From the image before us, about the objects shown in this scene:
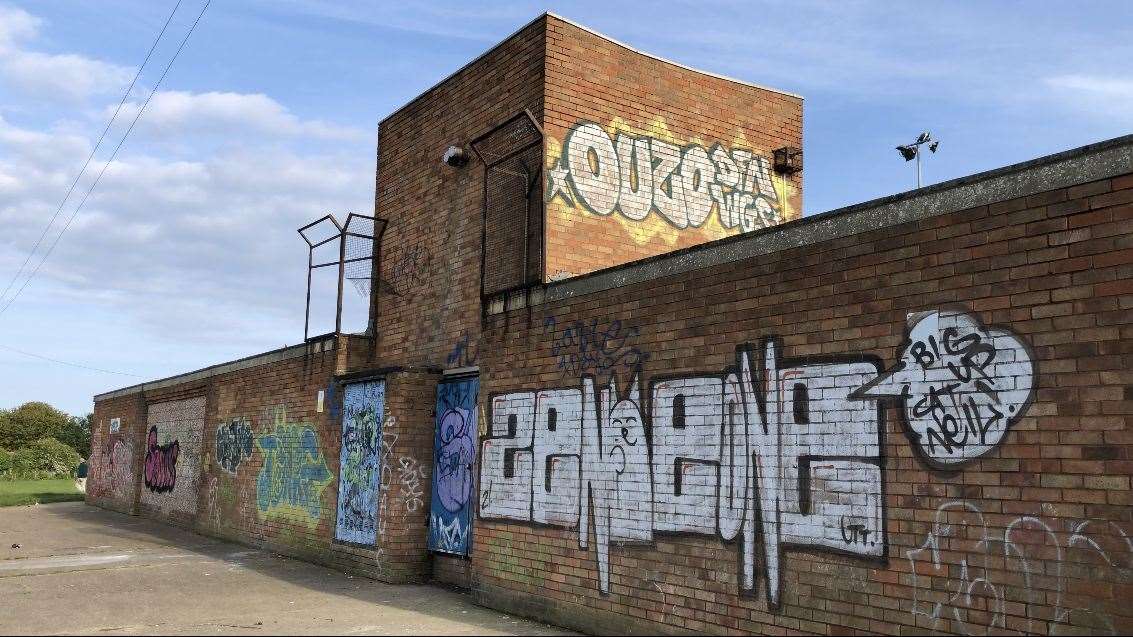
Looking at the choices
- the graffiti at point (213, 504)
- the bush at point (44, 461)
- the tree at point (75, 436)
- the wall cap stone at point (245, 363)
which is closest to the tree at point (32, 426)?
the tree at point (75, 436)

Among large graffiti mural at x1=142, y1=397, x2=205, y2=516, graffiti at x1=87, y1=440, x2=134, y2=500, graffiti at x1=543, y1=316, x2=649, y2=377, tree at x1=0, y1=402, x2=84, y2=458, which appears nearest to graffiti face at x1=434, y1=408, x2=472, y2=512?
graffiti at x1=543, y1=316, x2=649, y2=377

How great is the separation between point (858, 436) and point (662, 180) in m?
5.60

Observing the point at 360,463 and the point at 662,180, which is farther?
the point at 360,463

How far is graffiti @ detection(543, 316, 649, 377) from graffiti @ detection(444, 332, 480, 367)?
195cm

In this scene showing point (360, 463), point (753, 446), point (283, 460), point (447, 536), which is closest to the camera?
point (753, 446)

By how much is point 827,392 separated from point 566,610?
10.2 ft

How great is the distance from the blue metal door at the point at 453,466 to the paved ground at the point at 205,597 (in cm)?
61

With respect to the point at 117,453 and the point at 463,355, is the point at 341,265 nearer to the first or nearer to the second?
the point at 463,355

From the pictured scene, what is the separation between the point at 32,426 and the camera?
5391cm

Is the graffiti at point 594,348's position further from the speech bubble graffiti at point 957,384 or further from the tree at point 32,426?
the tree at point 32,426

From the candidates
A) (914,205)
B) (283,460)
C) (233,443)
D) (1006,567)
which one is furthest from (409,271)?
(1006,567)

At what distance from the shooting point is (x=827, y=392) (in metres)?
5.57

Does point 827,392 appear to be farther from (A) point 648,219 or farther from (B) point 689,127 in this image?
(B) point 689,127

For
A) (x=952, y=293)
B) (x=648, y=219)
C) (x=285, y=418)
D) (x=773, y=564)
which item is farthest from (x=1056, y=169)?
(x=285, y=418)
